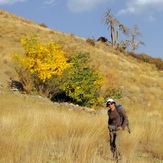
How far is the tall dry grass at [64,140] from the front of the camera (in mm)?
5383

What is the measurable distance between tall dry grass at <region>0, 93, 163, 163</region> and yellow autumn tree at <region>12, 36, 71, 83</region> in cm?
742

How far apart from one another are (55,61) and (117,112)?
1066cm

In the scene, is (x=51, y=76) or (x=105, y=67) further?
(x=105, y=67)

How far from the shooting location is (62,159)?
5.27 metres

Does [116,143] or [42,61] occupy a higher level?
[42,61]

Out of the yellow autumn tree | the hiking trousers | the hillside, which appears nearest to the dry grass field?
the hiking trousers

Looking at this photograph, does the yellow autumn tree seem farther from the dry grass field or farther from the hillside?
the hillside

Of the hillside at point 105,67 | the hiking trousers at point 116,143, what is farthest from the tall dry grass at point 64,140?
the hillside at point 105,67

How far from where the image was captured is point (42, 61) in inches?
693

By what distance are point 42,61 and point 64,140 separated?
1027 cm

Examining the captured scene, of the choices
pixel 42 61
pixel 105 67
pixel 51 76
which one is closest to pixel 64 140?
pixel 51 76

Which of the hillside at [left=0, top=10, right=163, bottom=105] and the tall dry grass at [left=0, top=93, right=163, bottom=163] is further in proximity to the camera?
the hillside at [left=0, top=10, right=163, bottom=105]

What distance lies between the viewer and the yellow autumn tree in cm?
1719

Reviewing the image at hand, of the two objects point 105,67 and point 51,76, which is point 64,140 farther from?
point 105,67
